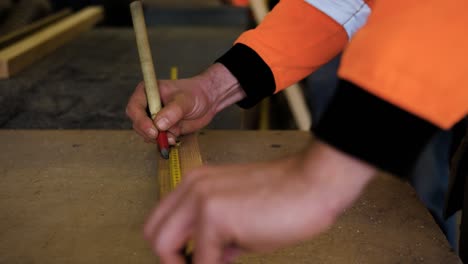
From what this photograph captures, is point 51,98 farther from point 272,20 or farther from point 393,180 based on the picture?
point 393,180

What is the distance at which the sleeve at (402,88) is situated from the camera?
48 cm

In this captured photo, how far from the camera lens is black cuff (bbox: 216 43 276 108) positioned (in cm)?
108

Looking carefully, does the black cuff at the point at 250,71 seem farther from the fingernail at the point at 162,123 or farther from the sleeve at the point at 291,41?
A: the fingernail at the point at 162,123

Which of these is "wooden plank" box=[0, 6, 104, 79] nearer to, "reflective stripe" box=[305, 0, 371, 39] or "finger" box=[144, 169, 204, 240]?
"reflective stripe" box=[305, 0, 371, 39]

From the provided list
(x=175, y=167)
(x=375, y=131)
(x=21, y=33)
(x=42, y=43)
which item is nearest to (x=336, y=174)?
(x=375, y=131)

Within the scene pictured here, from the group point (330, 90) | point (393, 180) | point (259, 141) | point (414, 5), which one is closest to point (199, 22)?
point (330, 90)

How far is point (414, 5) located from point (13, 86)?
145 centimetres

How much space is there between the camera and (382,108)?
1.61ft

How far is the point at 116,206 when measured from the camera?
98cm

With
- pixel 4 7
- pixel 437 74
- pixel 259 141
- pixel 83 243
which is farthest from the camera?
pixel 4 7

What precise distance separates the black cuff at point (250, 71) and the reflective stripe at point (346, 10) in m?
0.15

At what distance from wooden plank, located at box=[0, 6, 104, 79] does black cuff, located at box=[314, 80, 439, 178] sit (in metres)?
1.49

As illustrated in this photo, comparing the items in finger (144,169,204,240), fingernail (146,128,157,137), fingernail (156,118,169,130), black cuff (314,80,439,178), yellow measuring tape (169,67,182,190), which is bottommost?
yellow measuring tape (169,67,182,190)

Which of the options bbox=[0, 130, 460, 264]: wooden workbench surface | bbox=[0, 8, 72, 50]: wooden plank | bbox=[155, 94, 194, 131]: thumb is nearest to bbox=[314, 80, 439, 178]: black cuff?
bbox=[0, 130, 460, 264]: wooden workbench surface
